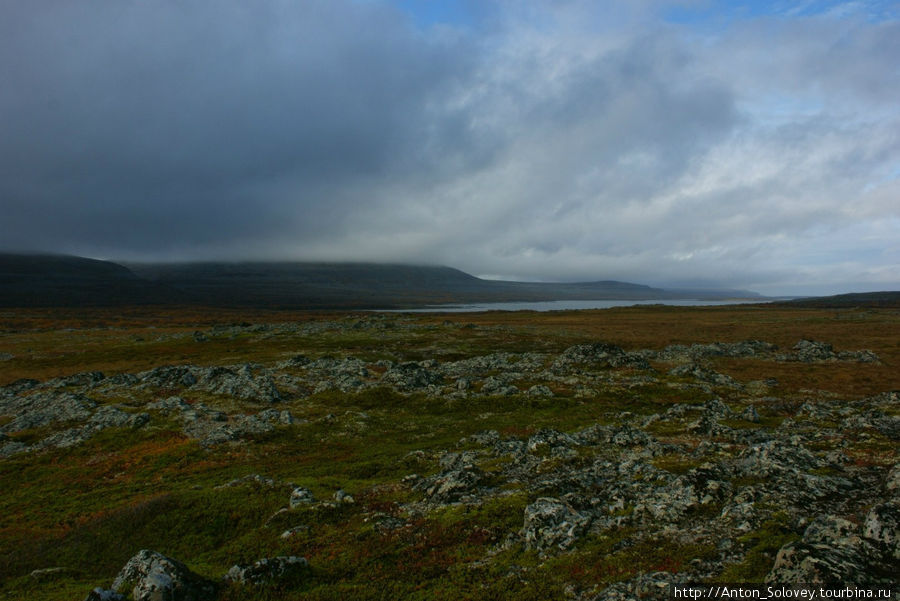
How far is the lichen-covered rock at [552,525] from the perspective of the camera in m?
16.0

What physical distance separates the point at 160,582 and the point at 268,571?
314 centimetres

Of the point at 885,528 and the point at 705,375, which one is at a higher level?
the point at 885,528

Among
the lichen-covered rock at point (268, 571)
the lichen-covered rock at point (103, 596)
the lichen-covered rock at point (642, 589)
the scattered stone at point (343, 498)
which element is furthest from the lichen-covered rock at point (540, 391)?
the lichen-covered rock at point (103, 596)

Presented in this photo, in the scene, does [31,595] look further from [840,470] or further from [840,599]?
[840,470]

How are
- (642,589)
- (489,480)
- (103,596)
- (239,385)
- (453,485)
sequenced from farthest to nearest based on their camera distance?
(239,385), (489,480), (453,485), (103,596), (642,589)

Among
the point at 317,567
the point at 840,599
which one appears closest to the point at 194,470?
the point at 317,567

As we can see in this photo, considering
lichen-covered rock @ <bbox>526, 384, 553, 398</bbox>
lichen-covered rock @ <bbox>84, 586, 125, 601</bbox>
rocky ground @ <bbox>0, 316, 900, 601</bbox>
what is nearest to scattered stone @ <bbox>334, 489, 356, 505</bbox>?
rocky ground @ <bbox>0, 316, 900, 601</bbox>

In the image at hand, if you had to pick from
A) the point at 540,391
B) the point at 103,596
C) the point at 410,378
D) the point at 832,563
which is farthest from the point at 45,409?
the point at 832,563

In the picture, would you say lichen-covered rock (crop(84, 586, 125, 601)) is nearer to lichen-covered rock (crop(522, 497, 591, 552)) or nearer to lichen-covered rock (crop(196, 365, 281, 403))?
lichen-covered rock (crop(522, 497, 591, 552))

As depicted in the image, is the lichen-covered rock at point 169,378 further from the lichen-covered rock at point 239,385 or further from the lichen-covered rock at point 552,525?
the lichen-covered rock at point 552,525

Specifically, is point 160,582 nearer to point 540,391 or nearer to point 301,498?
point 301,498

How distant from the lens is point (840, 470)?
21641 millimetres

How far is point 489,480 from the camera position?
2311 cm

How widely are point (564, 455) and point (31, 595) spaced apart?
81.1 feet
